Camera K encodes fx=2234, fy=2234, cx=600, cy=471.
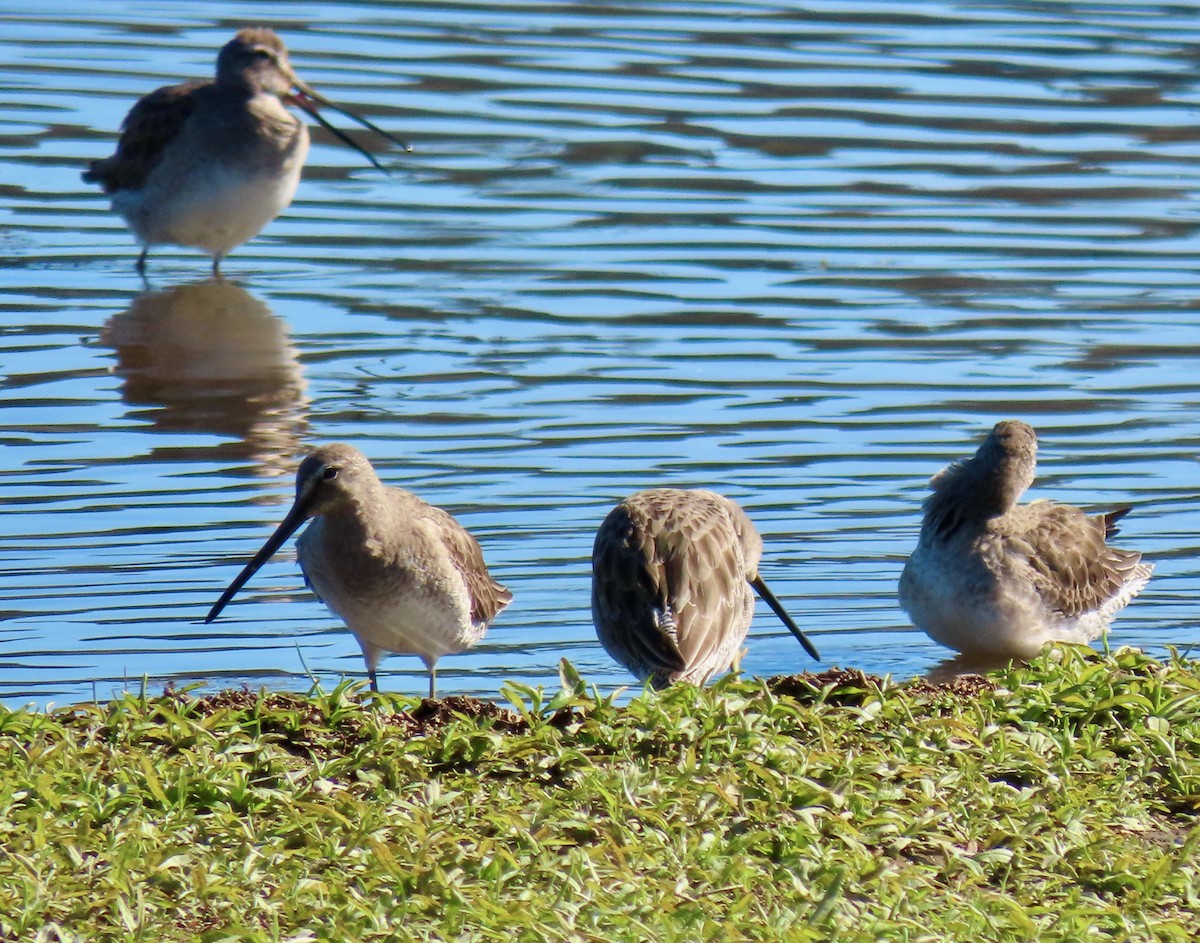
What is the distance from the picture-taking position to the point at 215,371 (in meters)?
11.3

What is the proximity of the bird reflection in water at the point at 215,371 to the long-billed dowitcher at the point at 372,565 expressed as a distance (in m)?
2.39

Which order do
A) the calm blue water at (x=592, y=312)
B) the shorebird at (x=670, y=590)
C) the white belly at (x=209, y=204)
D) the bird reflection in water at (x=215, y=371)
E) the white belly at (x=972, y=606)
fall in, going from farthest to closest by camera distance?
the white belly at (x=209, y=204)
the bird reflection in water at (x=215, y=371)
the calm blue water at (x=592, y=312)
the white belly at (x=972, y=606)
the shorebird at (x=670, y=590)

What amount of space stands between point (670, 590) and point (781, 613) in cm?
92

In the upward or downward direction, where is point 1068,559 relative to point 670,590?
downward

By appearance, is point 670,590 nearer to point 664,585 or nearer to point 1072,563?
point 664,585

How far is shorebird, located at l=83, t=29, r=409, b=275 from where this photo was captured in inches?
511

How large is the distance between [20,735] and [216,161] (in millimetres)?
8226

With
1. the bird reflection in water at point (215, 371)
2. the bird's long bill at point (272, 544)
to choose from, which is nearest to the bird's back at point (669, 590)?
the bird's long bill at point (272, 544)

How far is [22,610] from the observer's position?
7.84 m

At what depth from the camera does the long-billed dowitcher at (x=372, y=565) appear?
7.13 m

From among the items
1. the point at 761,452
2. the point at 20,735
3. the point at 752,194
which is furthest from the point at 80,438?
the point at 752,194

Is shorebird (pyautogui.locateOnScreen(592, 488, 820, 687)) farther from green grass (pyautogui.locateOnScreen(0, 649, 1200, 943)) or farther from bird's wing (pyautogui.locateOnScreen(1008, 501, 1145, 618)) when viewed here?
bird's wing (pyautogui.locateOnScreen(1008, 501, 1145, 618))

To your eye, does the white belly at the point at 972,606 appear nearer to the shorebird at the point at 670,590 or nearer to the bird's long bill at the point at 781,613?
the bird's long bill at the point at 781,613

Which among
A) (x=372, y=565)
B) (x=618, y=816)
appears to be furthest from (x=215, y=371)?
(x=618, y=816)
